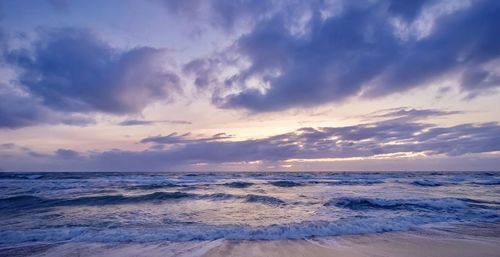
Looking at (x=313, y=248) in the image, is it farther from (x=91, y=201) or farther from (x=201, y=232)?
(x=91, y=201)

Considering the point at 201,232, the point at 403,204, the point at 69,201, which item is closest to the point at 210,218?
the point at 201,232

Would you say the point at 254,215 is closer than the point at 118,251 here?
No

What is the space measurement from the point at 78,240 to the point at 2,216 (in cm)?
644

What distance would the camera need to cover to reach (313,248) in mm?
7266

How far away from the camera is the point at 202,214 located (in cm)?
1221

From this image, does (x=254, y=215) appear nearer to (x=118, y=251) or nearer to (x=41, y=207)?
(x=118, y=251)

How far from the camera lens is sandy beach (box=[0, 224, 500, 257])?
6.78 meters

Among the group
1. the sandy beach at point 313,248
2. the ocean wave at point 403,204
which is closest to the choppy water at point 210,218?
the ocean wave at point 403,204

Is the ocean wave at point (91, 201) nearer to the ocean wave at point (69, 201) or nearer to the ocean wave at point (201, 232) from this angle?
the ocean wave at point (69, 201)

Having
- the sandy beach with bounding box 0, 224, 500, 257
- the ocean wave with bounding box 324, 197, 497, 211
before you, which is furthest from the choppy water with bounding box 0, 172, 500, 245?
the sandy beach with bounding box 0, 224, 500, 257

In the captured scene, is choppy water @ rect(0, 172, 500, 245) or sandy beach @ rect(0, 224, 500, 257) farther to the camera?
choppy water @ rect(0, 172, 500, 245)

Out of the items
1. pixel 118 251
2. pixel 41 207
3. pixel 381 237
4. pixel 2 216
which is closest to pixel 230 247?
pixel 118 251

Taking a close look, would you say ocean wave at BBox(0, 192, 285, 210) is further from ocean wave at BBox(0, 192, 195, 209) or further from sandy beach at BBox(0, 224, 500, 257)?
sandy beach at BBox(0, 224, 500, 257)

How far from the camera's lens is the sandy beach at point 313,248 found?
678 centimetres
